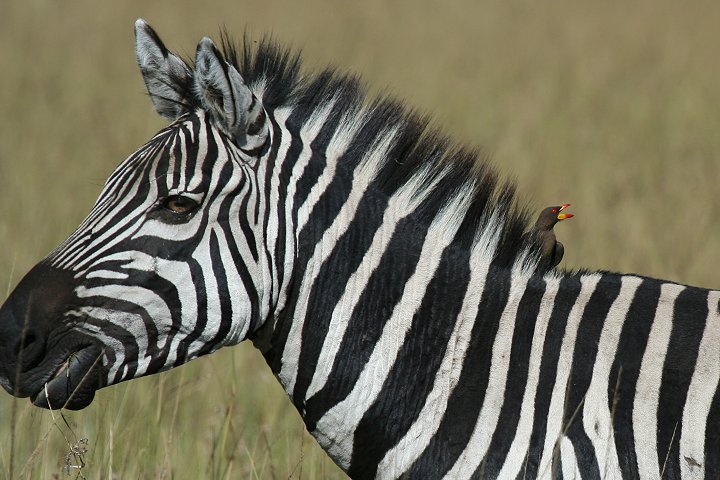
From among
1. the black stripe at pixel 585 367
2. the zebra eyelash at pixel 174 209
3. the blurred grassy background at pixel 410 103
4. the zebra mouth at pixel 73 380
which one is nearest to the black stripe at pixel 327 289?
the zebra eyelash at pixel 174 209

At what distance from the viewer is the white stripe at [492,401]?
3.41 meters

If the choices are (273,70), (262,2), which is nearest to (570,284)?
(273,70)

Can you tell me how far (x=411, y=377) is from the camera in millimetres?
3545

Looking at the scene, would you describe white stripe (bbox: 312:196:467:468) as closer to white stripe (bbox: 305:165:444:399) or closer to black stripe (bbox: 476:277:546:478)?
white stripe (bbox: 305:165:444:399)

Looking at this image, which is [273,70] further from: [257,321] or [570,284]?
[570,284]

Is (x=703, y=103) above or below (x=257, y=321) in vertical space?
above

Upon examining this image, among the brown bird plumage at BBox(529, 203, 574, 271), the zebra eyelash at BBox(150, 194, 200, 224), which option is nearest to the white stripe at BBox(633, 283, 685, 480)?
the brown bird plumage at BBox(529, 203, 574, 271)

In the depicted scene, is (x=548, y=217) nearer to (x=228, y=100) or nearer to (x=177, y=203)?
(x=228, y=100)

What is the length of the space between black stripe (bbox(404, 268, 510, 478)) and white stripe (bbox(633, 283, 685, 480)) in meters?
0.55

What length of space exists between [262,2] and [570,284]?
19117mm

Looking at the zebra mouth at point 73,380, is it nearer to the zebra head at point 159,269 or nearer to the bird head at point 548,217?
the zebra head at point 159,269

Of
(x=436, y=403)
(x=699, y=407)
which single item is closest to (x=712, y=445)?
(x=699, y=407)

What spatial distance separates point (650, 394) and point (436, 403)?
770mm

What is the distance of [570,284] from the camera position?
12.0ft
